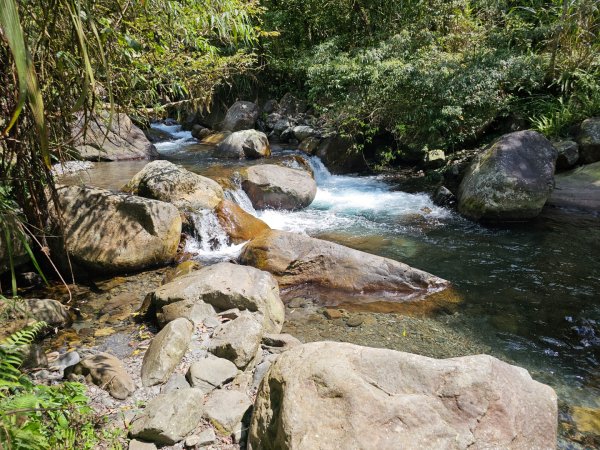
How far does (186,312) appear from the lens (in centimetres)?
435

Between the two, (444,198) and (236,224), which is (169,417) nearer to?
(236,224)

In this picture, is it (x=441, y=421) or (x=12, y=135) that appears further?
(x=12, y=135)

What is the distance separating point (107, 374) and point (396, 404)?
7.47 feet

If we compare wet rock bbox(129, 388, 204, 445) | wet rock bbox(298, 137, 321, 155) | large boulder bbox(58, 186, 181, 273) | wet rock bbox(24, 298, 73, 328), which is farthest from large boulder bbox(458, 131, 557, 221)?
wet rock bbox(24, 298, 73, 328)

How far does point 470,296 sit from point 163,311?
13.0 feet

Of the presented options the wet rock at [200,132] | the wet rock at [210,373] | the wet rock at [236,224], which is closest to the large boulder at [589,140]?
the wet rock at [236,224]

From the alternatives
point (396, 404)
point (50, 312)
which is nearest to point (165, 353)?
point (50, 312)

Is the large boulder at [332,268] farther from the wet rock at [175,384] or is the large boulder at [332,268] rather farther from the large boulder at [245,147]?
the large boulder at [245,147]

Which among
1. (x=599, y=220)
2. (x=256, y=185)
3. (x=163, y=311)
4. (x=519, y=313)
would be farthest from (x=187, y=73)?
(x=599, y=220)

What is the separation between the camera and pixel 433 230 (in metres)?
8.05

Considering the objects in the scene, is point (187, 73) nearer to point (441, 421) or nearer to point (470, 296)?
point (470, 296)

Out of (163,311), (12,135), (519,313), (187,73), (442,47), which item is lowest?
(519,313)

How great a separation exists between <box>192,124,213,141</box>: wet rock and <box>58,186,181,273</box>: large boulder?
10119 mm

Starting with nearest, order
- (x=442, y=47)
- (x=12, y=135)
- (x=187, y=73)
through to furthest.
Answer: (x=12, y=135), (x=187, y=73), (x=442, y=47)
